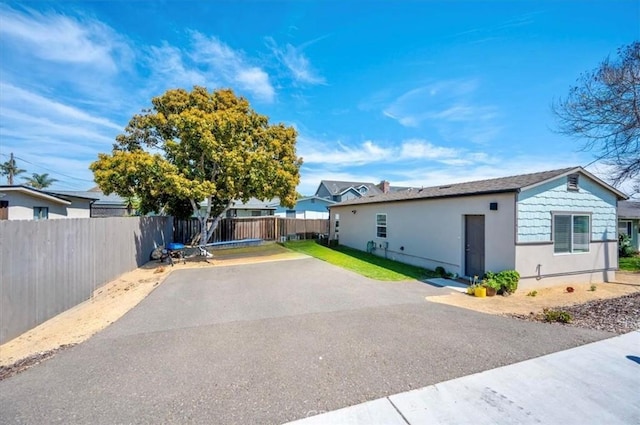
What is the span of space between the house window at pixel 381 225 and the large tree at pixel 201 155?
499cm

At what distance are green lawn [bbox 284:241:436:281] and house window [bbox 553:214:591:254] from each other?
430cm

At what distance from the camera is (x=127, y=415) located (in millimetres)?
2992

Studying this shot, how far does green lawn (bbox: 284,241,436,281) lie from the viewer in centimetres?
1109

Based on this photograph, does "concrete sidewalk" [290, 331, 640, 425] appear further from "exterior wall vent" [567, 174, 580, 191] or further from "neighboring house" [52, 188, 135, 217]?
"neighboring house" [52, 188, 135, 217]

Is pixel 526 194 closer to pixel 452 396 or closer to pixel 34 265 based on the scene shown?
pixel 452 396

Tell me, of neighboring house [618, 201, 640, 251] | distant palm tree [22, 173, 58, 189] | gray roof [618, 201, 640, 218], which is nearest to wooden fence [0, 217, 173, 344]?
gray roof [618, 201, 640, 218]

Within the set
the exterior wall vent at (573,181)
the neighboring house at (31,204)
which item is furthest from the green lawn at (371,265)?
the neighboring house at (31,204)

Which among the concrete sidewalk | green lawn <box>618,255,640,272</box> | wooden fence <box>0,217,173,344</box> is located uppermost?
wooden fence <box>0,217,173,344</box>

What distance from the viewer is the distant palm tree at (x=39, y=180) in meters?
48.4

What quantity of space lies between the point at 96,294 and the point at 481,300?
1070 cm

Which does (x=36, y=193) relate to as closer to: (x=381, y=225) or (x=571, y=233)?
(x=381, y=225)

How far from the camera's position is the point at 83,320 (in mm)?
6090

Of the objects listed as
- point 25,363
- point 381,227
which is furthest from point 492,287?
point 25,363

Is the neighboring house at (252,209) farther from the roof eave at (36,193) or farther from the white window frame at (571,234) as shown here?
the white window frame at (571,234)
